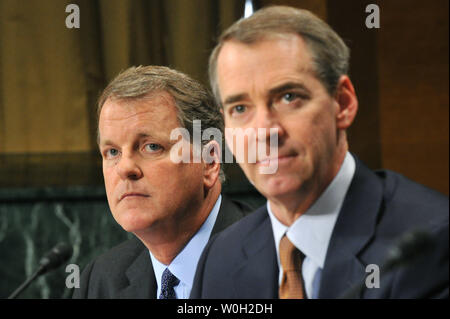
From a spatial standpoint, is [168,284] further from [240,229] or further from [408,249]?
[408,249]

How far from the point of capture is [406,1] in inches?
79.9

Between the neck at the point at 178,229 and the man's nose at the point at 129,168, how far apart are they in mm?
154

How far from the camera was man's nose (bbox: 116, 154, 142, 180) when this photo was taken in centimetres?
199

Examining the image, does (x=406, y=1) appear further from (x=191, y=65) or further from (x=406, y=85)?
(x=191, y=65)

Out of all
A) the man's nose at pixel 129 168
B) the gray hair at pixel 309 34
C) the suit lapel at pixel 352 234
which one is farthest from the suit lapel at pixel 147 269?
the gray hair at pixel 309 34

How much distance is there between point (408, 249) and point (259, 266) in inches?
17.4

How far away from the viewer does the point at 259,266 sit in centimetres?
183

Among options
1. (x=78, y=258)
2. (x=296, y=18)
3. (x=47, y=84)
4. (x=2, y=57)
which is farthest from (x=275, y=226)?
(x=2, y=57)

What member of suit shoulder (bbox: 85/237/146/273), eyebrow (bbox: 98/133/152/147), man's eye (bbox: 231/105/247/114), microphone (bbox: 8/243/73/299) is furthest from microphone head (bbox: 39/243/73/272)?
man's eye (bbox: 231/105/247/114)

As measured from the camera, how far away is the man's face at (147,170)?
1986 mm

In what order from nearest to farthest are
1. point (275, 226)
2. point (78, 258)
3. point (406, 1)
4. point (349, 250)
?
point (349, 250) → point (275, 226) → point (406, 1) → point (78, 258)

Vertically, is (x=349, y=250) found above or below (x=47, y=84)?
below

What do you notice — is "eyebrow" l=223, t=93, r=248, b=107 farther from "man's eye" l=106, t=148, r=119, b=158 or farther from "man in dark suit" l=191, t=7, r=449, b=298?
"man's eye" l=106, t=148, r=119, b=158

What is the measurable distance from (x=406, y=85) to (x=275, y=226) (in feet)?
1.92
